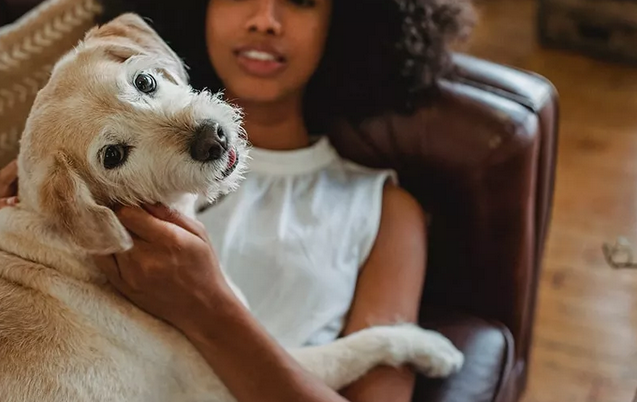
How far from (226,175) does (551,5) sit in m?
2.64

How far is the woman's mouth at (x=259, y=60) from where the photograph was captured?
5.24 feet

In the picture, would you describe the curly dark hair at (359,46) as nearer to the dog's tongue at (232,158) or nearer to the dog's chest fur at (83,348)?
the dog's tongue at (232,158)

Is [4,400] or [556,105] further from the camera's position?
[556,105]

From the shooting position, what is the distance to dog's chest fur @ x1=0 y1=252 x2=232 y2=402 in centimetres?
118

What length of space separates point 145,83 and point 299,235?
20.3 inches

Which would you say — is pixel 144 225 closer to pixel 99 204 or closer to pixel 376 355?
pixel 99 204

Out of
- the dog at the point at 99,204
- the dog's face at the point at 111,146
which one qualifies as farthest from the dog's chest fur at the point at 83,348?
the dog's face at the point at 111,146

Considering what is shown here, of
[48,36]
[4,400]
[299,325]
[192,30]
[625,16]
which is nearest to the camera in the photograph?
[4,400]

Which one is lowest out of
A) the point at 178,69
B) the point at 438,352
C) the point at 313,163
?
the point at 438,352

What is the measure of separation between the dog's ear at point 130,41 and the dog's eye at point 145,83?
76mm

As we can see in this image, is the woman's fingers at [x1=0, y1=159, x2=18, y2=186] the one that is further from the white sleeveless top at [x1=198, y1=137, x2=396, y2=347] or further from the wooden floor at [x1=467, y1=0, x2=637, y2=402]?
the wooden floor at [x1=467, y1=0, x2=637, y2=402]

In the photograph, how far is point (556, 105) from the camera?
5.70ft

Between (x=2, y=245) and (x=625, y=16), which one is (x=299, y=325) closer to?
(x=2, y=245)

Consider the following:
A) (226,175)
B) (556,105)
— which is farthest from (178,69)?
(556,105)
